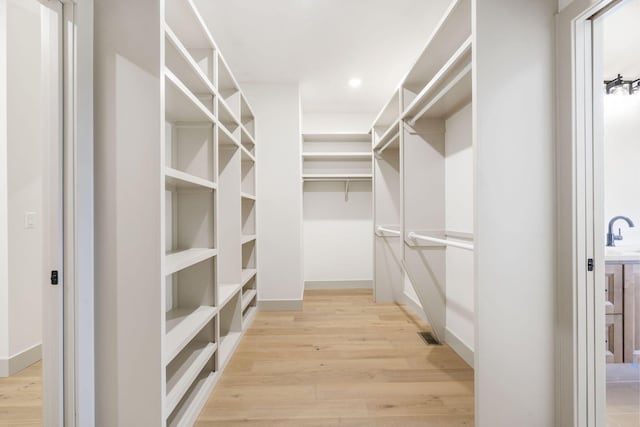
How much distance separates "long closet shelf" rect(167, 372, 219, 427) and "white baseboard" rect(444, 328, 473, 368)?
168 cm

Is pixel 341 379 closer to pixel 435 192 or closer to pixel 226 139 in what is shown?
pixel 435 192

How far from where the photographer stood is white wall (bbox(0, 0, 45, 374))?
1857 millimetres

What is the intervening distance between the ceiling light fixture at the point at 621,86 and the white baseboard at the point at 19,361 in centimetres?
420

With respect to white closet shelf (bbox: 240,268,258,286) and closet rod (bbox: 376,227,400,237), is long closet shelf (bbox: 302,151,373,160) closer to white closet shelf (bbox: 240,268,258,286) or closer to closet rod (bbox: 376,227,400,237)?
closet rod (bbox: 376,227,400,237)

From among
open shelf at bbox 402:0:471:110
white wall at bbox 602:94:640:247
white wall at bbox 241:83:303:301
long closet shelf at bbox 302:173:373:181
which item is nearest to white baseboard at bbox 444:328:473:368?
white wall at bbox 602:94:640:247

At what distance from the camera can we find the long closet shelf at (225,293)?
1.97 meters

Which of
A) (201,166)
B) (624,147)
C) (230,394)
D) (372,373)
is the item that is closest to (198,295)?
(230,394)

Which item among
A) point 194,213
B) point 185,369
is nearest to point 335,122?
point 194,213

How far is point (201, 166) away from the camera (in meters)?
1.83

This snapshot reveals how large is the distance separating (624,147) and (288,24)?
2.51 m

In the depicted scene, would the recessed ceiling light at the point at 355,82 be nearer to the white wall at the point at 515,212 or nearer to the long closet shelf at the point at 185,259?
the white wall at the point at 515,212

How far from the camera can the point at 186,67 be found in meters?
1.51

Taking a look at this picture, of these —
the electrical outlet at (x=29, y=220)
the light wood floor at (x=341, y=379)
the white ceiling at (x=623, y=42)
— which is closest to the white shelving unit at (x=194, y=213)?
the light wood floor at (x=341, y=379)

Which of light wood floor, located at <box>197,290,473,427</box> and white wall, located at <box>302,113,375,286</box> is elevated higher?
white wall, located at <box>302,113,375,286</box>
